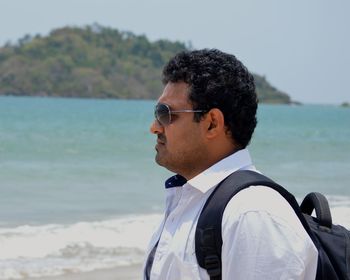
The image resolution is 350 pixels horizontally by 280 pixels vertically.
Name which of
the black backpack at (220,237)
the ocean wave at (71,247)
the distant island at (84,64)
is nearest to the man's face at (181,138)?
the black backpack at (220,237)

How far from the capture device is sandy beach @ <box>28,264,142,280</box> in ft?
22.4

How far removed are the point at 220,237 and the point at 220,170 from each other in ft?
0.84

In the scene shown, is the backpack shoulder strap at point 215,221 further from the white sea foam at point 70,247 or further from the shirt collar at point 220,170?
the white sea foam at point 70,247

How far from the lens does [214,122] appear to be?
2.15 m

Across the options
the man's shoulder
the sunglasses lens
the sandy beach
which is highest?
the sunglasses lens

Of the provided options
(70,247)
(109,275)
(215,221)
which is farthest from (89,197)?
(215,221)

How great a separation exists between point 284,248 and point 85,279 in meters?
5.13

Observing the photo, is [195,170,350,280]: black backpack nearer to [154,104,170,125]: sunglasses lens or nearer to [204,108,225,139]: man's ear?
[204,108,225,139]: man's ear

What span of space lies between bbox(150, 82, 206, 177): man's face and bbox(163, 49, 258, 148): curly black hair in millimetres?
28

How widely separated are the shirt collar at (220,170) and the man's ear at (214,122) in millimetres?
77

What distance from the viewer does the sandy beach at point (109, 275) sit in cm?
683

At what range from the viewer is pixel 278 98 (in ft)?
549

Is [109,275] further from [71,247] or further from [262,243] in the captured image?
[262,243]

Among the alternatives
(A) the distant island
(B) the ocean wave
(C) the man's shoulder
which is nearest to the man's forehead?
(C) the man's shoulder
